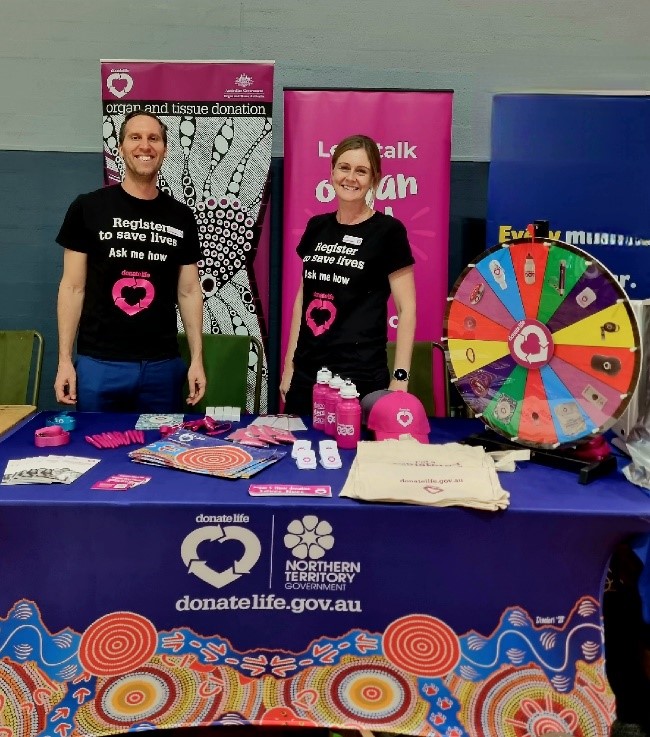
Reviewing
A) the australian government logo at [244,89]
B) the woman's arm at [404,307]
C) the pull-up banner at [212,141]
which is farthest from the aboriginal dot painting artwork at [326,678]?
the australian government logo at [244,89]

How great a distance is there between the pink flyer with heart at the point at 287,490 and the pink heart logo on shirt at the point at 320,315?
2.55 feet

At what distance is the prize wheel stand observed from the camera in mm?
1490

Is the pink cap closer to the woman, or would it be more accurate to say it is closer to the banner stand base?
the banner stand base

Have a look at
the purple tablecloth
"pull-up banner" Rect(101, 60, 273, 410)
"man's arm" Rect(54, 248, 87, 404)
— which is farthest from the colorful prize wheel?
"pull-up banner" Rect(101, 60, 273, 410)

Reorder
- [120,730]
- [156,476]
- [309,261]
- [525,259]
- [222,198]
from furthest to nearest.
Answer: [222,198] → [309,261] → [525,259] → [156,476] → [120,730]

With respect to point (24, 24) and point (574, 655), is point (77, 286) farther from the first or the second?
point (24, 24)

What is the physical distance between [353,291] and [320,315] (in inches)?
5.6

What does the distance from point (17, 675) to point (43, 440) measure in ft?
1.94

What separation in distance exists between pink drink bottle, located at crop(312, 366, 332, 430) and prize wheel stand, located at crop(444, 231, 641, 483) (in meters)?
0.36

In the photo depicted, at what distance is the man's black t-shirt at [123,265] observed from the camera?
7.16 feet

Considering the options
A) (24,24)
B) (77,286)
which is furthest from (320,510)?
(24,24)

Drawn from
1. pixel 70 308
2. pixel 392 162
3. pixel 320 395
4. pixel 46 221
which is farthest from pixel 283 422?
pixel 46 221

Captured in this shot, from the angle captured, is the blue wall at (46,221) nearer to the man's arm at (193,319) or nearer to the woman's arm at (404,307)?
the man's arm at (193,319)

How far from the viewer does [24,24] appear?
358 centimetres
